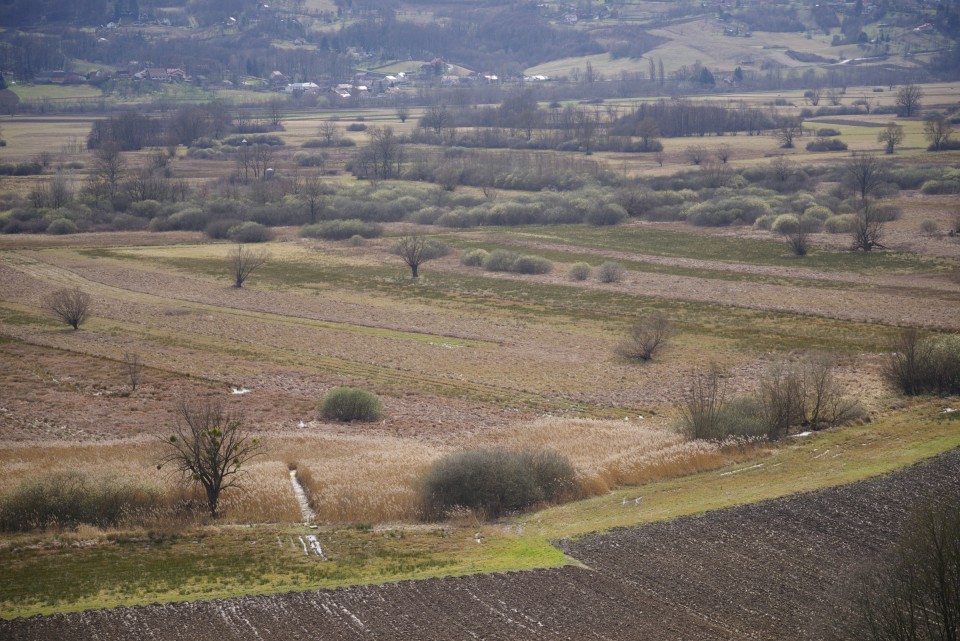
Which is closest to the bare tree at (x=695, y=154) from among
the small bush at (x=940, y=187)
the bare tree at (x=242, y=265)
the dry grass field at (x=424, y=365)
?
the dry grass field at (x=424, y=365)

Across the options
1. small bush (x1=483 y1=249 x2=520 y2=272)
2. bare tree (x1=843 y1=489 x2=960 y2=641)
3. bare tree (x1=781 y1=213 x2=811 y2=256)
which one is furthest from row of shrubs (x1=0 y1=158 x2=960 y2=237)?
bare tree (x1=843 y1=489 x2=960 y2=641)

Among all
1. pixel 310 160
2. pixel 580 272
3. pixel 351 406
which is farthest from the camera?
pixel 310 160

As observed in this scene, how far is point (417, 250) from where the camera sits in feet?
263

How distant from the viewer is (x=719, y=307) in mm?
61344

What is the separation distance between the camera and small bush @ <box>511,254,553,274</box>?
78812 mm

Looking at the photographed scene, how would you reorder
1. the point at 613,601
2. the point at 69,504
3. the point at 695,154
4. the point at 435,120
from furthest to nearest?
the point at 435,120 < the point at 695,154 < the point at 69,504 < the point at 613,601

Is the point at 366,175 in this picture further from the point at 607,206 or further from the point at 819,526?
the point at 819,526

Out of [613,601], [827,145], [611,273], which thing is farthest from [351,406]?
[827,145]

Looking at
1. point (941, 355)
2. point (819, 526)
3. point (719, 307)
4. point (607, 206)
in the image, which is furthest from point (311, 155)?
point (819, 526)

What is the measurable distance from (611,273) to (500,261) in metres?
11.6

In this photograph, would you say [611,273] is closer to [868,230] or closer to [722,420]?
[868,230]

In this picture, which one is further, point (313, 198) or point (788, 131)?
point (788, 131)

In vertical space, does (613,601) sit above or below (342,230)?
below

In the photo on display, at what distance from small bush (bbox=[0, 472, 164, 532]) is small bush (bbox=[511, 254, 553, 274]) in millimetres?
55488
